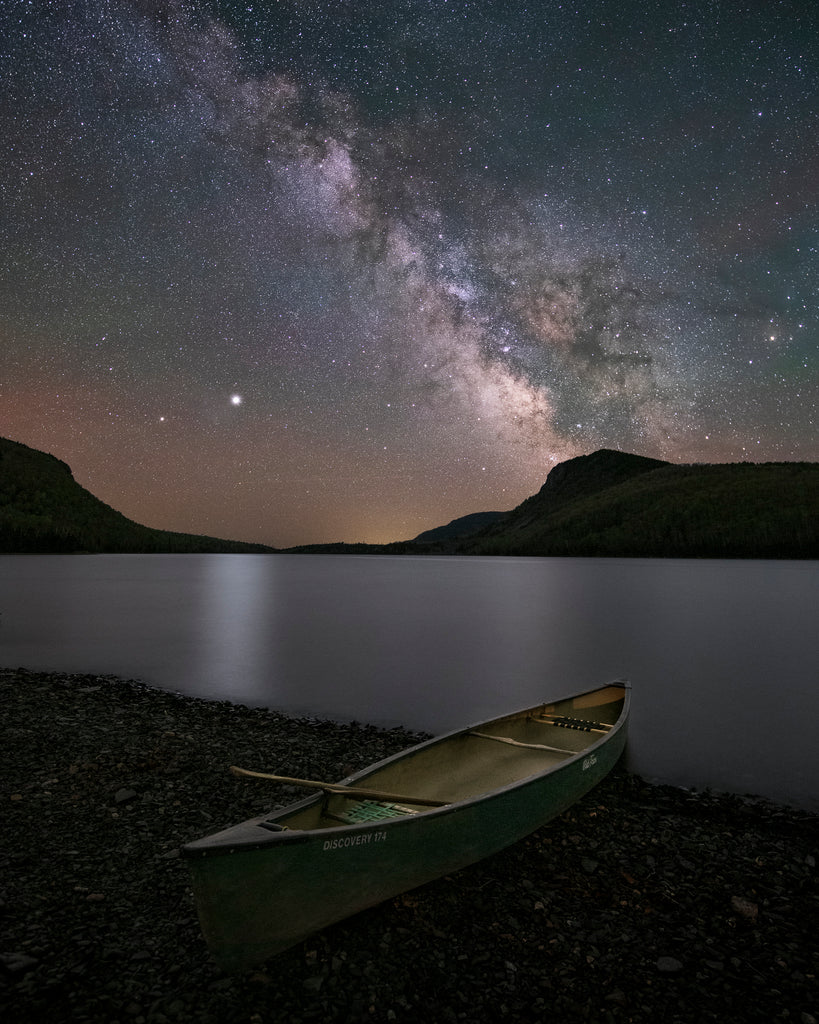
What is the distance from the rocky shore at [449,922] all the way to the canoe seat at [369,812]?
0.80m

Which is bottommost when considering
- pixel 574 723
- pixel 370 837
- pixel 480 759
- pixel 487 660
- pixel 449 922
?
pixel 487 660

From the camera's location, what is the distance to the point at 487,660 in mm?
27297

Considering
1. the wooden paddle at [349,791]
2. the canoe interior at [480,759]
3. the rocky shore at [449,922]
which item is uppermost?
the wooden paddle at [349,791]

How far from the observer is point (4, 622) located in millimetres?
35594

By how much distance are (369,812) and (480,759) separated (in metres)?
3.01

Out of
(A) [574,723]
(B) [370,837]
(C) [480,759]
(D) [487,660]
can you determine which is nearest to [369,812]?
(B) [370,837]

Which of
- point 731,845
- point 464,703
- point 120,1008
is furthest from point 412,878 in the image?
point 464,703

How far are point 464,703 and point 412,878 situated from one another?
13.0 metres

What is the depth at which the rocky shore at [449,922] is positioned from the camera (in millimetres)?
4840

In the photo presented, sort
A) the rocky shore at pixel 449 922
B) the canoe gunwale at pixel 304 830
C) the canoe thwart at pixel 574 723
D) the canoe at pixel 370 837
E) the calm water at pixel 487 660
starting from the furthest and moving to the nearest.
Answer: the calm water at pixel 487 660 → the canoe thwart at pixel 574 723 → the rocky shore at pixel 449 922 → the canoe at pixel 370 837 → the canoe gunwale at pixel 304 830

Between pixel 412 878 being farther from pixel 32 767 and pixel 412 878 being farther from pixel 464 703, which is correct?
pixel 464 703

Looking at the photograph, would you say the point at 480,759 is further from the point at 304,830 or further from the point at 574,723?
the point at 304,830

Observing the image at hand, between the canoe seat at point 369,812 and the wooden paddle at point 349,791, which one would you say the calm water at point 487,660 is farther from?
the wooden paddle at point 349,791

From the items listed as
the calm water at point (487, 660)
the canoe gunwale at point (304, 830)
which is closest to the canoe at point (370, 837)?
the canoe gunwale at point (304, 830)
